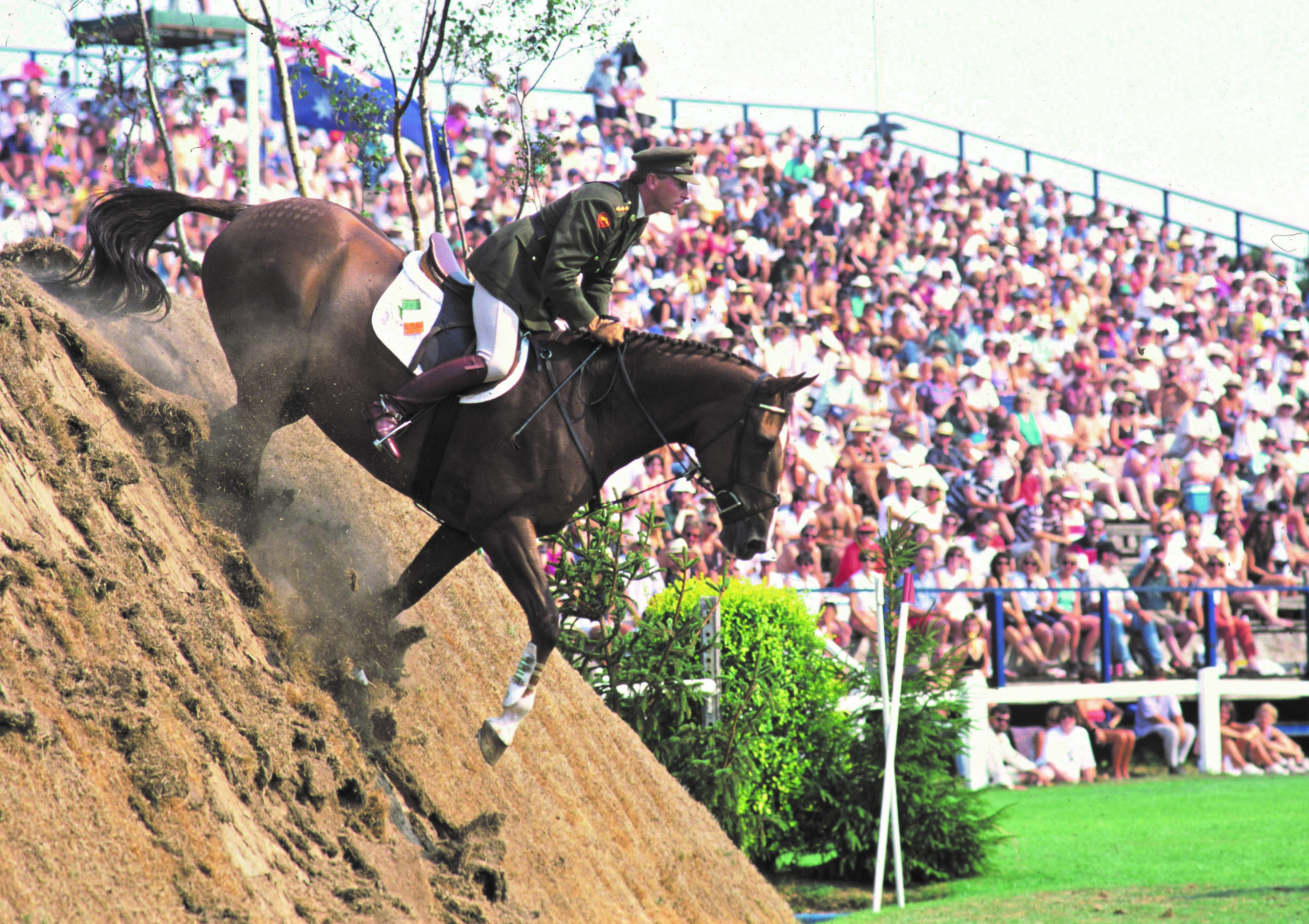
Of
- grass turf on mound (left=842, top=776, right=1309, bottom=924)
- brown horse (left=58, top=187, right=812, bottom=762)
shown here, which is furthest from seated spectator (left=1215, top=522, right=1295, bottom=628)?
brown horse (left=58, top=187, right=812, bottom=762)

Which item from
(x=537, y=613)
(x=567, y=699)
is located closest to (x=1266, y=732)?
(x=567, y=699)

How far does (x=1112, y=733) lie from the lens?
1467cm

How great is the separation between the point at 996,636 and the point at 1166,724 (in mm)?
2574

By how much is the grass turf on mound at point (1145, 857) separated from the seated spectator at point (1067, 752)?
0.34m

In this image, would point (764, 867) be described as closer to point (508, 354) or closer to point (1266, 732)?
point (508, 354)

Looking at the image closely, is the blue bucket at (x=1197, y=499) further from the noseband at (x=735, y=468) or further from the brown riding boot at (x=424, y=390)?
the brown riding boot at (x=424, y=390)

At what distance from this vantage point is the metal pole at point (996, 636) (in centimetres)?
1374

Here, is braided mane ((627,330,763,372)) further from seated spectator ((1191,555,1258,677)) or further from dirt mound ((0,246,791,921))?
seated spectator ((1191,555,1258,677))

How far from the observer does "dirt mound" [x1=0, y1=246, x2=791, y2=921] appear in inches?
173

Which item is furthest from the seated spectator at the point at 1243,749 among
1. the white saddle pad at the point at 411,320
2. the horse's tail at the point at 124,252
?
the horse's tail at the point at 124,252

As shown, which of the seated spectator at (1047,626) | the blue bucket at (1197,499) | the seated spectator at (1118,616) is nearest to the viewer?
the seated spectator at (1047,626)

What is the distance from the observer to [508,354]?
652 cm

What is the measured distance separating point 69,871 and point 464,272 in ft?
12.3

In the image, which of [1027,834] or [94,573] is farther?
[1027,834]
